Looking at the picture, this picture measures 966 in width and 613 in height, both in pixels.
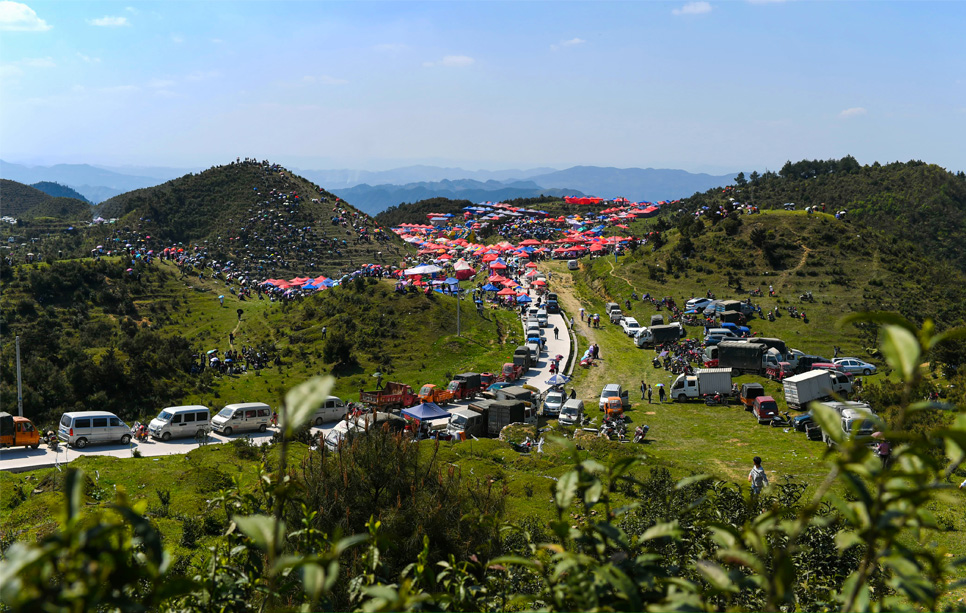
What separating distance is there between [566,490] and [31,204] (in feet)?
367

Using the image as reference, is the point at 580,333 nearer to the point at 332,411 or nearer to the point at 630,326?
the point at 630,326

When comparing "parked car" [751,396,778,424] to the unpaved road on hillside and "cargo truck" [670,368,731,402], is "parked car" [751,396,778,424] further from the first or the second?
the unpaved road on hillside

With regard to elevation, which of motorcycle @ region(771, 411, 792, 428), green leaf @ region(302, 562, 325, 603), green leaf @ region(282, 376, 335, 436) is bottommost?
motorcycle @ region(771, 411, 792, 428)

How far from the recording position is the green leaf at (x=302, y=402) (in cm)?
141

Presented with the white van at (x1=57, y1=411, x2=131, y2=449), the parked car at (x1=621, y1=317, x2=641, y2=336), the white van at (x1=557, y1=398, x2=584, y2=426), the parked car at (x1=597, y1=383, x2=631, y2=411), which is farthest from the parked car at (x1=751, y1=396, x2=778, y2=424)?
the white van at (x1=57, y1=411, x2=131, y2=449)

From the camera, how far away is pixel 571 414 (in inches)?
922

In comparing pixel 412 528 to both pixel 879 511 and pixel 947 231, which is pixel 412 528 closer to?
pixel 879 511

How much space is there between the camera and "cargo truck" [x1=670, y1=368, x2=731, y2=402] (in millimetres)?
26766

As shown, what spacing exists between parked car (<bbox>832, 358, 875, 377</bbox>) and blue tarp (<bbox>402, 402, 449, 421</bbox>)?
1902 cm

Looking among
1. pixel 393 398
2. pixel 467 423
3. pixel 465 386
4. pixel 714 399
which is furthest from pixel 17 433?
pixel 714 399

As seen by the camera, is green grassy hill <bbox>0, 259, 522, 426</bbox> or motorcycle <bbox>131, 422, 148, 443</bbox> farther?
green grassy hill <bbox>0, 259, 522, 426</bbox>

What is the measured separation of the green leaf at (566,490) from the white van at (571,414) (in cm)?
2138

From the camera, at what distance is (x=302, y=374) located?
3047 cm

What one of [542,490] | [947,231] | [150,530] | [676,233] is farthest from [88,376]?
[947,231]
